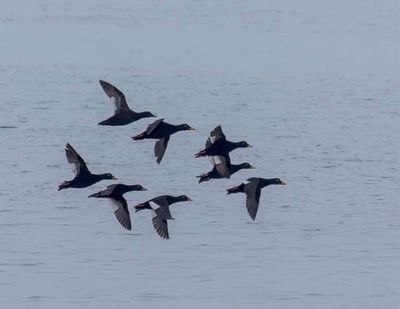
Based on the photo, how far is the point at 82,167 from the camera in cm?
1653

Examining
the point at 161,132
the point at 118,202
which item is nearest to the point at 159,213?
the point at 118,202

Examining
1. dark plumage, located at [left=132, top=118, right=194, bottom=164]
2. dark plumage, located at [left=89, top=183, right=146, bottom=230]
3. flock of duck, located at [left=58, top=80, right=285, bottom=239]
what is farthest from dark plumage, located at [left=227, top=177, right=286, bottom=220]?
dark plumage, located at [left=89, top=183, right=146, bottom=230]

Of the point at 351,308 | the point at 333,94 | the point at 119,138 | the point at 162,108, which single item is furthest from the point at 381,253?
the point at 333,94

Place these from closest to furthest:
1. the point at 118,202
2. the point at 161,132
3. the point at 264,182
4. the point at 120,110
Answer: the point at 118,202 → the point at 120,110 → the point at 161,132 → the point at 264,182

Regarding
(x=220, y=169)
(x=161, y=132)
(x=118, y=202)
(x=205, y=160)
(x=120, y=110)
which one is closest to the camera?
(x=118, y=202)

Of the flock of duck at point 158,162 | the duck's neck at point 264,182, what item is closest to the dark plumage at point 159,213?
the flock of duck at point 158,162

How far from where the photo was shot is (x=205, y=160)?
24.5 metres

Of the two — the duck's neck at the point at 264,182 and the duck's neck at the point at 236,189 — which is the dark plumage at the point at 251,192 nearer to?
the duck's neck at the point at 236,189

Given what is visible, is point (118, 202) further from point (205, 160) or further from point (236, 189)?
point (205, 160)

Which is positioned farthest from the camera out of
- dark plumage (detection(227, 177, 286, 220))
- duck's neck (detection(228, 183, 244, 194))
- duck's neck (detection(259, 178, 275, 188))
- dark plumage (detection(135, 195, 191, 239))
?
duck's neck (detection(259, 178, 275, 188))

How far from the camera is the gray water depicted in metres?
15.9

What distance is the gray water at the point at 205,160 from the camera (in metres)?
15.9

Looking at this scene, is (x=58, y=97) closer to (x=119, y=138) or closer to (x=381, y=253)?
(x=119, y=138)

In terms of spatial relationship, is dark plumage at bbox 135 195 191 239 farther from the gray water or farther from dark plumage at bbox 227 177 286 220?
dark plumage at bbox 227 177 286 220
